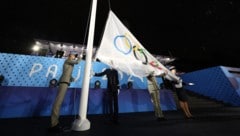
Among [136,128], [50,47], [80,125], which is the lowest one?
[136,128]

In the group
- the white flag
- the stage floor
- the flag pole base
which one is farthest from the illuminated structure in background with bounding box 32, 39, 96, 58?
the flag pole base

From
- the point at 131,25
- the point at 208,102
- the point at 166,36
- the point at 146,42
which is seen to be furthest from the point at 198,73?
the point at 131,25

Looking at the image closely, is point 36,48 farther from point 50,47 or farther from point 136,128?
point 136,128

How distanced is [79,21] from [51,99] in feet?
20.3

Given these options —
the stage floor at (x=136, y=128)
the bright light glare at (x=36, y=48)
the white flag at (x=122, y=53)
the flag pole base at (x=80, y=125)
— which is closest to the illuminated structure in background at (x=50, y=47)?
the bright light glare at (x=36, y=48)

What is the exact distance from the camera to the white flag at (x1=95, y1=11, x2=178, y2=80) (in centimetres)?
282

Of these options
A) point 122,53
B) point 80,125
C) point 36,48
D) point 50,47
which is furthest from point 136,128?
point 36,48

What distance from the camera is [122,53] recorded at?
3008 millimetres

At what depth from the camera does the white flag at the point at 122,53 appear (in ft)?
9.25

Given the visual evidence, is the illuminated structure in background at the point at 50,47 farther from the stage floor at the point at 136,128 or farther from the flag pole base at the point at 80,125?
the flag pole base at the point at 80,125

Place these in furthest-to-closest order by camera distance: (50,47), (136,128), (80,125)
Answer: (50,47) < (136,128) < (80,125)

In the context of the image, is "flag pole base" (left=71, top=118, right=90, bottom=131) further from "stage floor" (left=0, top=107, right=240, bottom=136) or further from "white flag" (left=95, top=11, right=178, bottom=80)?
"white flag" (left=95, top=11, right=178, bottom=80)

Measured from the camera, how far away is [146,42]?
1156 cm

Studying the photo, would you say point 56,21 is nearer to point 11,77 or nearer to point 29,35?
point 29,35
